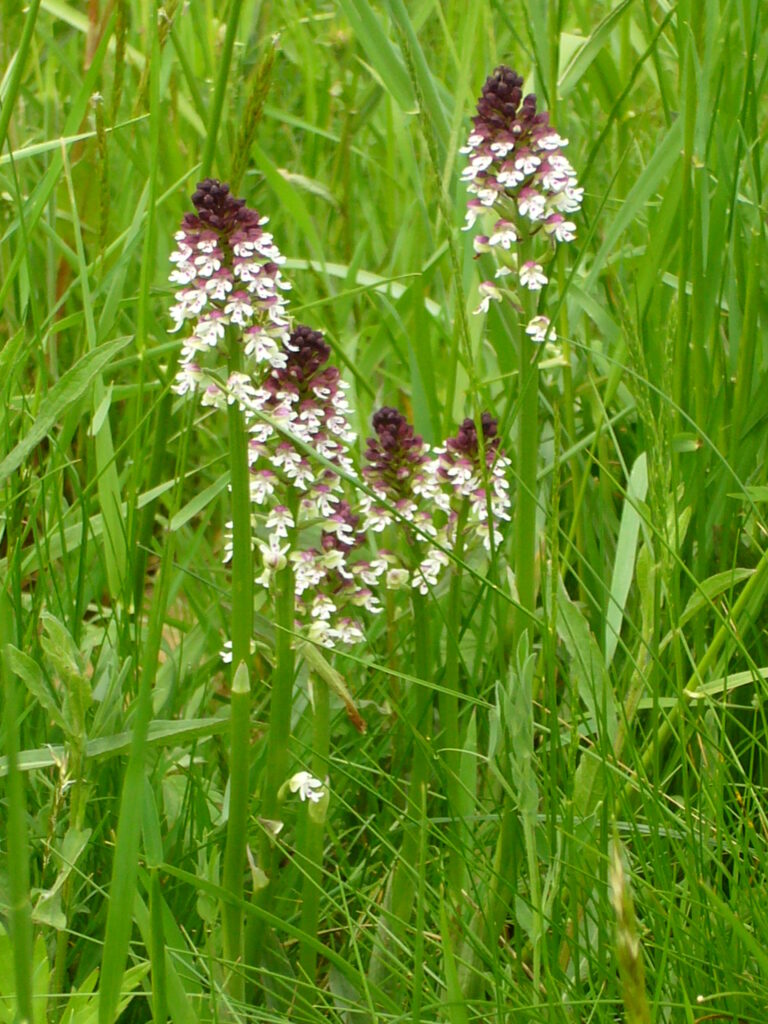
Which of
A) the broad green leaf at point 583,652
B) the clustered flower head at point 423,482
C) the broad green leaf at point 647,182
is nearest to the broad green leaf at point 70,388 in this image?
the clustered flower head at point 423,482

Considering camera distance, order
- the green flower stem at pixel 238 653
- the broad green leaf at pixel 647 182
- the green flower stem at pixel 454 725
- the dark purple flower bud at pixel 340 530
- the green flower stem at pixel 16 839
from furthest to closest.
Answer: the broad green leaf at pixel 647 182 → the dark purple flower bud at pixel 340 530 → the green flower stem at pixel 454 725 → the green flower stem at pixel 238 653 → the green flower stem at pixel 16 839

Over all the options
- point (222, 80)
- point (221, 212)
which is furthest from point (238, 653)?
point (222, 80)

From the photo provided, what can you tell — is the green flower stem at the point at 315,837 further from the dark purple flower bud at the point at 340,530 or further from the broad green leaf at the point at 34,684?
the broad green leaf at the point at 34,684

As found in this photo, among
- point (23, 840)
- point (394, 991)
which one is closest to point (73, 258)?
point (394, 991)

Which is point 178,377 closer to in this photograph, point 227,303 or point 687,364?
point 227,303

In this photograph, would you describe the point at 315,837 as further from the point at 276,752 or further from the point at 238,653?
the point at 238,653

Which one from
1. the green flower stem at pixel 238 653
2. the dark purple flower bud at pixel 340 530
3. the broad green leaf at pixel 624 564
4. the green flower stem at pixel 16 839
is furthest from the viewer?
the broad green leaf at pixel 624 564
